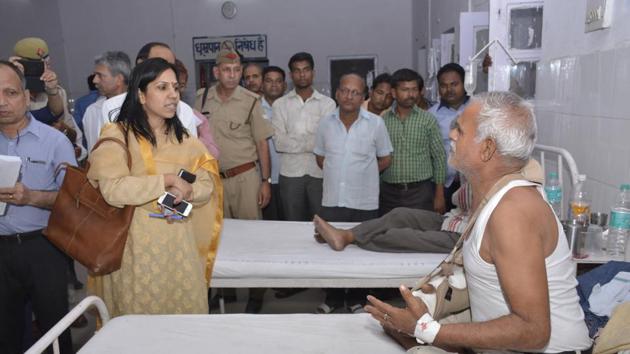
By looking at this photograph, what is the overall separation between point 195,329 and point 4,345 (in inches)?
45.5

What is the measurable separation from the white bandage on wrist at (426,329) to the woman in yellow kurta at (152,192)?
1.31 meters

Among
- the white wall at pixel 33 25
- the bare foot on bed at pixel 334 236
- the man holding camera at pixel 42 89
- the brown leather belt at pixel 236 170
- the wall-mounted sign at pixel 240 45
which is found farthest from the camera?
the wall-mounted sign at pixel 240 45

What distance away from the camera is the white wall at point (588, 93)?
8.95 feet

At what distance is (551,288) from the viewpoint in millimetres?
1610

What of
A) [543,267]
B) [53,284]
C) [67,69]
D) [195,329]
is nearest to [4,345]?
[53,284]

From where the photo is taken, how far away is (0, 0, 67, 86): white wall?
8.49 meters

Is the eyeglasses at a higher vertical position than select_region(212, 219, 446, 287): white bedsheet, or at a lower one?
higher

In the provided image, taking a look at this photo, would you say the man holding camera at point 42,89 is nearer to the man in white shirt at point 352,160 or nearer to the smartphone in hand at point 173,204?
the smartphone in hand at point 173,204

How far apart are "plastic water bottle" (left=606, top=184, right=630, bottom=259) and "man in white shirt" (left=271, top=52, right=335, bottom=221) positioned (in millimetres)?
2290

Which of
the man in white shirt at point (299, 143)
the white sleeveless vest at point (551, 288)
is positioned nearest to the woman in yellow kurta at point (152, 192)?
the white sleeveless vest at point (551, 288)

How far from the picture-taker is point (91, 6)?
34.3ft

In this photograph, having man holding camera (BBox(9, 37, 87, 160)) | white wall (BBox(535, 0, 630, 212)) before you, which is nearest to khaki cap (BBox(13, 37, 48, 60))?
man holding camera (BBox(9, 37, 87, 160))

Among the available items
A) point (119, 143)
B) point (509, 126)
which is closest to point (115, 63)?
point (119, 143)

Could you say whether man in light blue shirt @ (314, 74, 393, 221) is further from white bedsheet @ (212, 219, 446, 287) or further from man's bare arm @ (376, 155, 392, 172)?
white bedsheet @ (212, 219, 446, 287)
